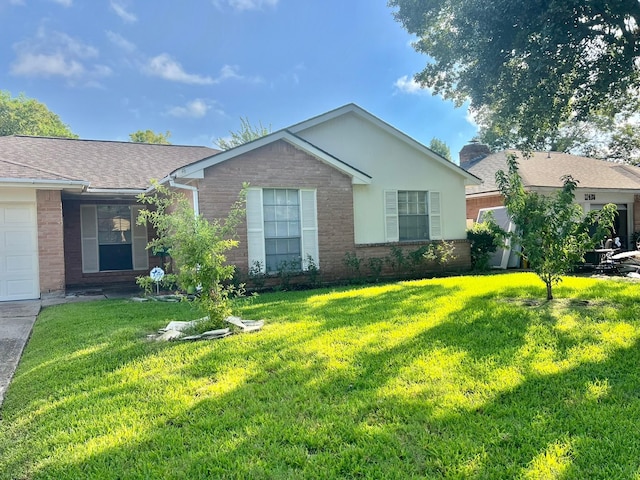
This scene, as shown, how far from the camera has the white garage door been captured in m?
10.3

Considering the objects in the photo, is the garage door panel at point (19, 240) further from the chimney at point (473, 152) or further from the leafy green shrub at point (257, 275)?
the chimney at point (473, 152)

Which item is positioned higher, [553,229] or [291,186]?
[291,186]

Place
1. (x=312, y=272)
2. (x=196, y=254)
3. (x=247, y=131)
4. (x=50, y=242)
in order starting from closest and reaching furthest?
(x=196, y=254) → (x=50, y=242) → (x=312, y=272) → (x=247, y=131)

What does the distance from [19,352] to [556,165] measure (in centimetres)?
2202

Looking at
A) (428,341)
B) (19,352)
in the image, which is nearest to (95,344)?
(19,352)

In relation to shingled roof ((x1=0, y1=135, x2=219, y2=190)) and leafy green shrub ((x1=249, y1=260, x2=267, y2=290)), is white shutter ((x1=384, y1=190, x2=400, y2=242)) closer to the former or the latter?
leafy green shrub ((x1=249, y1=260, x2=267, y2=290))

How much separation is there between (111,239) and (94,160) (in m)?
2.85

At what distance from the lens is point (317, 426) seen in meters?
3.36

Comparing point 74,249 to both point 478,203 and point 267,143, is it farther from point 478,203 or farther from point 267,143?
point 478,203

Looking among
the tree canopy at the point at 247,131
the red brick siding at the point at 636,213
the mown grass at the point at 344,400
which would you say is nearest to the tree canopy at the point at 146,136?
the tree canopy at the point at 247,131

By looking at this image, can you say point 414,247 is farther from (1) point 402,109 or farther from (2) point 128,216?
(1) point 402,109

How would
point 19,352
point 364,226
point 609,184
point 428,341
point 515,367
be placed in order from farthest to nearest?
point 609,184
point 364,226
point 19,352
point 428,341
point 515,367

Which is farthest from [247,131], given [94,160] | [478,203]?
[94,160]

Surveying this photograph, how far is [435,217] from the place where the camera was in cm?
1417
